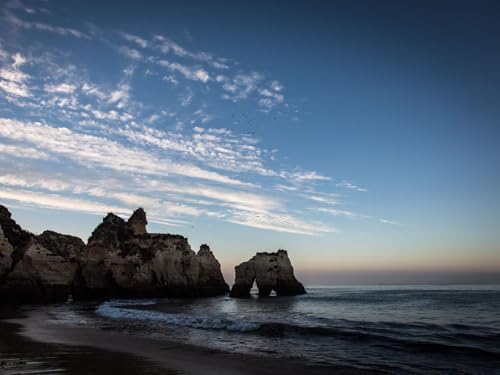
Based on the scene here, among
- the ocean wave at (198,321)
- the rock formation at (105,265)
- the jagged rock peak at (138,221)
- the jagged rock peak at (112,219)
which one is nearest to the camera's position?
the ocean wave at (198,321)

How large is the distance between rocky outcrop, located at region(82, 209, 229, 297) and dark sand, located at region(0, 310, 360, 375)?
139 feet

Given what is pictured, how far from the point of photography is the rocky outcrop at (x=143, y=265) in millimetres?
56094

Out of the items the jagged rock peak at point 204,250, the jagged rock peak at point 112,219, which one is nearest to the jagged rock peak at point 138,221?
the jagged rock peak at point 112,219

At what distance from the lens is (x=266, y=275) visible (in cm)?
6369

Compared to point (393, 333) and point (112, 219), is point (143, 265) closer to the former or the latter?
point (112, 219)

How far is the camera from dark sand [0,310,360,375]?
9750 millimetres

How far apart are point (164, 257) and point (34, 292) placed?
20.3m

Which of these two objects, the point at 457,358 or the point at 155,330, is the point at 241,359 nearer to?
the point at 457,358

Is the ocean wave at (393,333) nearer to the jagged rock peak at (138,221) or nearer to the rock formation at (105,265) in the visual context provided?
the rock formation at (105,265)

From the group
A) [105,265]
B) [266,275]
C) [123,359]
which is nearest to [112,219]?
[105,265]

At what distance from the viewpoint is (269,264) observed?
208ft

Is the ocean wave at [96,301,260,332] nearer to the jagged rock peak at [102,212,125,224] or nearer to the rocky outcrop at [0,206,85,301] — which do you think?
the rocky outcrop at [0,206,85,301]

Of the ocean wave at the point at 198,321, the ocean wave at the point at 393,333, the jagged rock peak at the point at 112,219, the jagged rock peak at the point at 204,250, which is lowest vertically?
the ocean wave at the point at 198,321

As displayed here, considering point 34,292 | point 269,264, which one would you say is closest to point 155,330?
point 34,292
